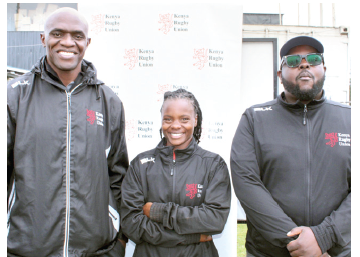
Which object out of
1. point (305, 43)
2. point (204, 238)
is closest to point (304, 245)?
point (204, 238)

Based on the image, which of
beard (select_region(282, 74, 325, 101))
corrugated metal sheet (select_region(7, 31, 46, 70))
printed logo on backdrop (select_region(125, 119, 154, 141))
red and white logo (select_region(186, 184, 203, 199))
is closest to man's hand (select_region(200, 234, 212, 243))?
red and white logo (select_region(186, 184, 203, 199))

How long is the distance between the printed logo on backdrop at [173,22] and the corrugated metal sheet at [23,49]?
7.02m

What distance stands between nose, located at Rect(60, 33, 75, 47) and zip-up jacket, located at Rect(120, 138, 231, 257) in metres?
0.85

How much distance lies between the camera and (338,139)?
5.97 ft

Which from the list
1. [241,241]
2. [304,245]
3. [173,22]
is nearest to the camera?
[304,245]

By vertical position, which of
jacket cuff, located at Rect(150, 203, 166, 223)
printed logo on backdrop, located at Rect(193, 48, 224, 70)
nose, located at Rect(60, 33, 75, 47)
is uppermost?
printed logo on backdrop, located at Rect(193, 48, 224, 70)

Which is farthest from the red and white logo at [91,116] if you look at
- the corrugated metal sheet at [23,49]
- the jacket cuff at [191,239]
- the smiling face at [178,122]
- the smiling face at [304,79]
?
the corrugated metal sheet at [23,49]

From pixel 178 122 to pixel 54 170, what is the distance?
2.84ft

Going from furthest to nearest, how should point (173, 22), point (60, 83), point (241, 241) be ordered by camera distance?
point (241, 241), point (173, 22), point (60, 83)

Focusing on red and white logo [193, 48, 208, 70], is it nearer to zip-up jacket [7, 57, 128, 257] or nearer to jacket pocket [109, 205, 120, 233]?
zip-up jacket [7, 57, 128, 257]

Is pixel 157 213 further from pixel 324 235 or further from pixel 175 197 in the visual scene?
pixel 324 235

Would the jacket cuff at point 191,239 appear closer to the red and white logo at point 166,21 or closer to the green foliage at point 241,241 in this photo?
the green foliage at point 241,241

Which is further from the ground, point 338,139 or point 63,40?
point 63,40

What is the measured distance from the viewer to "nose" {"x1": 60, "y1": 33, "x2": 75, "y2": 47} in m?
1.76
